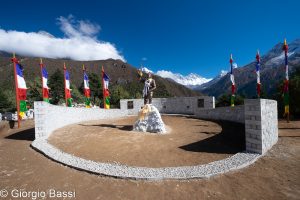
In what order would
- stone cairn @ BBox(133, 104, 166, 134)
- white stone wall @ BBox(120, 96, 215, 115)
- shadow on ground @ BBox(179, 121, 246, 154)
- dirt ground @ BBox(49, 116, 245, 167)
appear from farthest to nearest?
white stone wall @ BBox(120, 96, 215, 115) → stone cairn @ BBox(133, 104, 166, 134) → shadow on ground @ BBox(179, 121, 246, 154) → dirt ground @ BBox(49, 116, 245, 167)

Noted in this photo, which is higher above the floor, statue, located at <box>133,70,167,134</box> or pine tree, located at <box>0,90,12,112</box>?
pine tree, located at <box>0,90,12,112</box>

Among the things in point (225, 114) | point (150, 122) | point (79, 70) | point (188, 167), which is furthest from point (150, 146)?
point (79, 70)

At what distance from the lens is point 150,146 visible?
9930mm

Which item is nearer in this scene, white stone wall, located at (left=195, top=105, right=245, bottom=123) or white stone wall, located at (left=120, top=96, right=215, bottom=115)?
white stone wall, located at (left=195, top=105, right=245, bottom=123)

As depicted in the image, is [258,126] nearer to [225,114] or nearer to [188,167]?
[188,167]

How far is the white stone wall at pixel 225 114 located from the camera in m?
17.1

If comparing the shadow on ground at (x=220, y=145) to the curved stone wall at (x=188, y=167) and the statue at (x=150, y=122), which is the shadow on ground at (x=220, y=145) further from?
the statue at (x=150, y=122)

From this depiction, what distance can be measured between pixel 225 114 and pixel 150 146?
457 inches

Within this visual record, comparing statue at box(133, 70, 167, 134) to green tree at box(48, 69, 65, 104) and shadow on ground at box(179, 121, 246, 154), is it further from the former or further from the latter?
green tree at box(48, 69, 65, 104)

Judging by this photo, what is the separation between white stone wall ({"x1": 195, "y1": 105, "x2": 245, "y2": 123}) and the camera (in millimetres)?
17103

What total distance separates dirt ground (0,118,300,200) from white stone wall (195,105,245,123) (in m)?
9.08

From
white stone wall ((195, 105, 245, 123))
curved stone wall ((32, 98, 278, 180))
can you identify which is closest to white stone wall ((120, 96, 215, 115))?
white stone wall ((195, 105, 245, 123))

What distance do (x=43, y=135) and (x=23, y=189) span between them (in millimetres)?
6516

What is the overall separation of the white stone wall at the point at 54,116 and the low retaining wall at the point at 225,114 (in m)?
11.7
